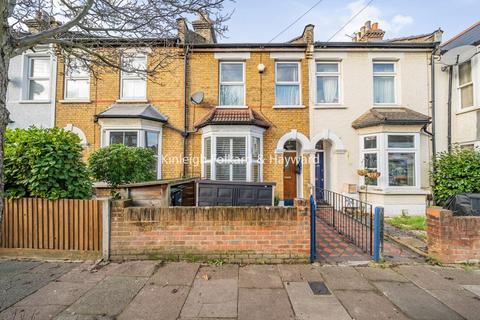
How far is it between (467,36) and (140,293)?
49.2 ft

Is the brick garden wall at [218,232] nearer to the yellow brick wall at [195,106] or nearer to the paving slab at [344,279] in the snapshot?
the paving slab at [344,279]

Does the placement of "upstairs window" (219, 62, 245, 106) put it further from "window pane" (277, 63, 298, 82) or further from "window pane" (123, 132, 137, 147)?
"window pane" (123, 132, 137, 147)

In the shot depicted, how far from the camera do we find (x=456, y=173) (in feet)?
24.1

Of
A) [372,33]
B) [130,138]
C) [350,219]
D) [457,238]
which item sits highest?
[372,33]

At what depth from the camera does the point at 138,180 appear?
584 centimetres

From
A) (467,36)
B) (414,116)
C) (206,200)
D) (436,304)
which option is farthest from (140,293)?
(467,36)

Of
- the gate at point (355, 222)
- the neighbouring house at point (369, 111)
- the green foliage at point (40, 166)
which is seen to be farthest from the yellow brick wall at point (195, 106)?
the green foliage at point (40, 166)

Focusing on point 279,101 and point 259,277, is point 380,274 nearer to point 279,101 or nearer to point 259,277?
point 259,277

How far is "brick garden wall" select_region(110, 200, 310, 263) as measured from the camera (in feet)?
13.6

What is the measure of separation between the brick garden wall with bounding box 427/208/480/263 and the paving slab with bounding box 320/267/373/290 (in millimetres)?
1877

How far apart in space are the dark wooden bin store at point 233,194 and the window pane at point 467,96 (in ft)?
30.3

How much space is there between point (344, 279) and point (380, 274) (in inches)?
28.8

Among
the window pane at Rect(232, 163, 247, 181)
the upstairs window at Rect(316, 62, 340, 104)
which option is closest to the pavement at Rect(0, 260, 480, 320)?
the window pane at Rect(232, 163, 247, 181)

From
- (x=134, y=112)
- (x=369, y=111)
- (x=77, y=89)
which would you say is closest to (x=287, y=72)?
(x=369, y=111)
